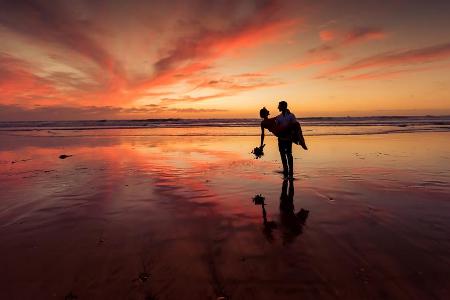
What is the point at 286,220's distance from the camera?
626 centimetres

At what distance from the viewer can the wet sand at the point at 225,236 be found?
3.86 m

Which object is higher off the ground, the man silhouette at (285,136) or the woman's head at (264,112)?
the woman's head at (264,112)

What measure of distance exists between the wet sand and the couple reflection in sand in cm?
3

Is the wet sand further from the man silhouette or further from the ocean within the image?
the ocean

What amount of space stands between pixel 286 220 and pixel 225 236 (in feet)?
4.80

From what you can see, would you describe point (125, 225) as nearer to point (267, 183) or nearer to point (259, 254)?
point (259, 254)

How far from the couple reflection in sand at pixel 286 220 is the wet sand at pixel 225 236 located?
1.2 inches

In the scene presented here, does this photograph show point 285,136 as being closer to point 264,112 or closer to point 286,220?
point 264,112

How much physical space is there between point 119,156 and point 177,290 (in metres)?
13.4

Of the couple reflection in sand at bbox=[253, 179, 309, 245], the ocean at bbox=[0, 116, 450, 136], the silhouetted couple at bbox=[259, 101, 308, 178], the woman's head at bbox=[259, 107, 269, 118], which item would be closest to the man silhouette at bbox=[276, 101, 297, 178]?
the silhouetted couple at bbox=[259, 101, 308, 178]

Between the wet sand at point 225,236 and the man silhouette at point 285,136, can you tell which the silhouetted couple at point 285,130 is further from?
the wet sand at point 225,236

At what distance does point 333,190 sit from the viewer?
8727 mm

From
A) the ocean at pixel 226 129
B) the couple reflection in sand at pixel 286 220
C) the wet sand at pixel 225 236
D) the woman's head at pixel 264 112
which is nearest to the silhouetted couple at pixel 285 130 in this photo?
the woman's head at pixel 264 112

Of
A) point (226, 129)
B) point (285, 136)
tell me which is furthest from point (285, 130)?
point (226, 129)
